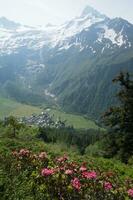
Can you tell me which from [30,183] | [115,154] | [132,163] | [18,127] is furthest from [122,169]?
[115,154]

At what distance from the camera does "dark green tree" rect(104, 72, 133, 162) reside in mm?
44000

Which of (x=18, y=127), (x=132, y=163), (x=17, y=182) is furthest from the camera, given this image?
(x=18, y=127)

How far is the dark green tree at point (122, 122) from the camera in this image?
44.0 metres

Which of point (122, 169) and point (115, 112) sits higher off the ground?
point (115, 112)

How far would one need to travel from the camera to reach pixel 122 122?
146 feet

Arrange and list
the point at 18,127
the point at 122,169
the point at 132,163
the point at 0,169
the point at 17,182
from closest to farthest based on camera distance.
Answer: the point at 17,182
the point at 0,169
the point at 122,169
the point at 132,163
the point at 18,127

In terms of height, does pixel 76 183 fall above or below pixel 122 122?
below

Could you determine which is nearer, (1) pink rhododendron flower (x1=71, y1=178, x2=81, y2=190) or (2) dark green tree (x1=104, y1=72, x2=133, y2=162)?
(1) pink rhododendron flower (x1=71, y1=178, x2=81, y2=190)

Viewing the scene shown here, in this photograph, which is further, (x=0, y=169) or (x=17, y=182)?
(x=0, y=169)

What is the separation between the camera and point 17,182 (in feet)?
42.9

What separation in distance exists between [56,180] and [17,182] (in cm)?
124

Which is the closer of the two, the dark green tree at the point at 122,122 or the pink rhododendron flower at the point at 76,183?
the pink rhododendron flower at the point at 76,183

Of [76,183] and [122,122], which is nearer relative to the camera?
[76,183]

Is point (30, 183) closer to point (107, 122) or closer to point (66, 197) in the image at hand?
point (66, 197)
